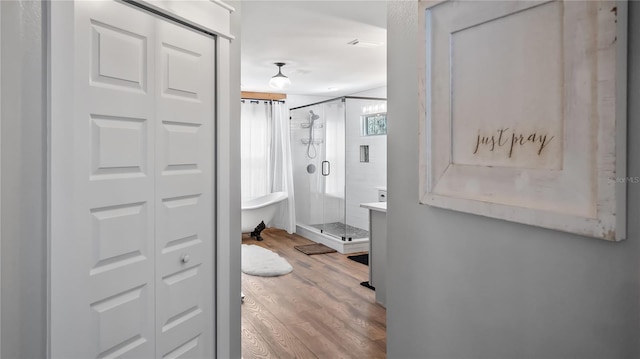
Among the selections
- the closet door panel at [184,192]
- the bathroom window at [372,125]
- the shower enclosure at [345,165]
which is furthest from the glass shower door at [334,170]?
the closet door panel at [184,192]

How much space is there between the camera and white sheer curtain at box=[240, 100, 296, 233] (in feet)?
21.5

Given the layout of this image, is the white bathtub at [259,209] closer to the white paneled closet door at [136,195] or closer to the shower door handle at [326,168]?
the shower door handle at [326,168]

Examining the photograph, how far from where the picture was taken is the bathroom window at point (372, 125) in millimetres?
5574

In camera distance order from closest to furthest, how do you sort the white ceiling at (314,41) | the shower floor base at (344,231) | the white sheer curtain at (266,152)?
1. the white ceiling at (314,41)
2. the shower floor base at (344,231)
3. the white sheer curtain at (266,152)

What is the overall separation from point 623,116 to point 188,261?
1.81 meters

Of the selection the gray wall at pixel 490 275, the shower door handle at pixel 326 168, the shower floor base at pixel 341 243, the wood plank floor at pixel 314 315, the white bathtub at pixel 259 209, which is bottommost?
the wood plank floor at pixel 314 315

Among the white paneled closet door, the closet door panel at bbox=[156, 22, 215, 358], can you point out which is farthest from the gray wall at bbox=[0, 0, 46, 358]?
the closet door panel at bbox=[156, 22, 215, 358]

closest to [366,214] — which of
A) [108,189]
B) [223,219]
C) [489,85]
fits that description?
[223,219]

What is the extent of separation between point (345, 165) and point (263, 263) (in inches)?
70.7

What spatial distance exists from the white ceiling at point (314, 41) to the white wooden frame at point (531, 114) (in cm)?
202

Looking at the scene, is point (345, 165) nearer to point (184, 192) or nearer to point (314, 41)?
point (314, 41)

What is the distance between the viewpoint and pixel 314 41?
3781 mm

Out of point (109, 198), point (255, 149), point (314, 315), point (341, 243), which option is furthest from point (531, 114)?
point (255, 149)

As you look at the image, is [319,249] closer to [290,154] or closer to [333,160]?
[333,160]
